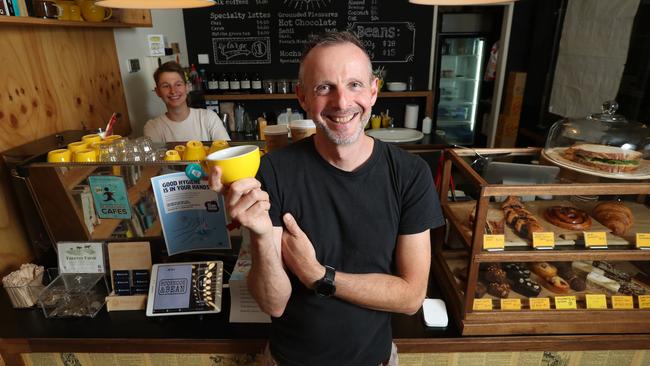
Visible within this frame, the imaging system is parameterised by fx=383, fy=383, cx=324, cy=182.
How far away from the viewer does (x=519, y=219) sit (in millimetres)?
1382

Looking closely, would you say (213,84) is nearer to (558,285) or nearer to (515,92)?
(515,92)

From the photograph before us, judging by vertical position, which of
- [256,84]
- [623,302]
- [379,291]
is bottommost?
[623,302]

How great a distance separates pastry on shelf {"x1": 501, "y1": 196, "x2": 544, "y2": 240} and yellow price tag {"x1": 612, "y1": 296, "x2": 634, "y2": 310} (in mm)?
402

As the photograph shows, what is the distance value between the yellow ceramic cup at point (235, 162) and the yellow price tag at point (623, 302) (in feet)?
4.64

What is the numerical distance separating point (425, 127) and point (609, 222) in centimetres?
301

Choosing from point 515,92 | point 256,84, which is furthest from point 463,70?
point 256,84

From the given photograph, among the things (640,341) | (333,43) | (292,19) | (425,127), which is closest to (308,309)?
(333,43)

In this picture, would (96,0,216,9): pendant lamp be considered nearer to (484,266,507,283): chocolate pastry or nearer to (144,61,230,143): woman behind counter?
(144,61,230,143): woman behind counter

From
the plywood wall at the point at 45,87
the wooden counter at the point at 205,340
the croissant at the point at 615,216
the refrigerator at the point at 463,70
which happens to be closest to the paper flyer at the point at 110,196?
the wooden counter at the point at 205,340

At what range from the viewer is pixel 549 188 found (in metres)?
1.19

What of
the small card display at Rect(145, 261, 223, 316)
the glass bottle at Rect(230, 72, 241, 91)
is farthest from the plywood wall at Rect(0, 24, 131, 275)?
the glass bottle at Rect(230, 72, 241, 91)

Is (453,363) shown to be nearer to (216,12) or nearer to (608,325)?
(608,325)

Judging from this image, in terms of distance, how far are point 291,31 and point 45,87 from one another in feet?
9.25

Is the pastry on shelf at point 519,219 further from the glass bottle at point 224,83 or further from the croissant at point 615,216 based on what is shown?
the glass bottle at point 224,83
